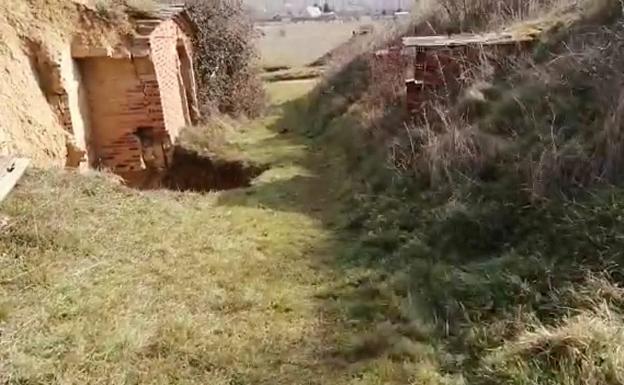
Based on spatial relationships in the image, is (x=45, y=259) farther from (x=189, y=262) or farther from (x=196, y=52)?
(x=196, y=52)

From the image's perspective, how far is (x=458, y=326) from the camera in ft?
14.0

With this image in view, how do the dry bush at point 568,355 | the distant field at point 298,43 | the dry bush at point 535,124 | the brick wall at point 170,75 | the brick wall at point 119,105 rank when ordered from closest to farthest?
the dry bush at point 568,355 < the dry bush at point 535,124 < the brick wall at point 119,105 < the brick wall at point 170,75 < the distant field at point 298,43

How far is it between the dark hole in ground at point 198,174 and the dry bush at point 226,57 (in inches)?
103

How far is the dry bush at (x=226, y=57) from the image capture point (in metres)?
13.9

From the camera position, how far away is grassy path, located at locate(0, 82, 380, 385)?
12.9 feet

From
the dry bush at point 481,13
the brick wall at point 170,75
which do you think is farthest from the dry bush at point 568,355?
the brick wall at point 170,75

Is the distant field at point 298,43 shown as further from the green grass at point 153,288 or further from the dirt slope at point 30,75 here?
the green grass at point 153,288

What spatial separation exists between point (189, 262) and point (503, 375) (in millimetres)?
3141

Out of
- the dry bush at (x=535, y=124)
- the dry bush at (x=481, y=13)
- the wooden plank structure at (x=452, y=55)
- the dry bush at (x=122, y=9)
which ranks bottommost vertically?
the dry bush at (x=535, y=124)

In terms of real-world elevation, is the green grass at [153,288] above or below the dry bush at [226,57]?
below

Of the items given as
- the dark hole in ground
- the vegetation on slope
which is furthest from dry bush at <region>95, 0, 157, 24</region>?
the vegetation on slope

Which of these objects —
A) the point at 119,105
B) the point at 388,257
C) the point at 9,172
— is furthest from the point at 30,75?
the point at 388,257

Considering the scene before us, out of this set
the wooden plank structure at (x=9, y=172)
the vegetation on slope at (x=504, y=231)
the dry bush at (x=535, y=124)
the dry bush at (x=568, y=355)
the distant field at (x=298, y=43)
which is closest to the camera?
the dry bush at (x=568, y=355)

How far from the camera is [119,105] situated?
399 inches
